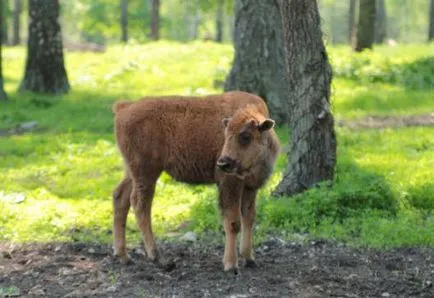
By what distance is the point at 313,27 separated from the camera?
31.8ft

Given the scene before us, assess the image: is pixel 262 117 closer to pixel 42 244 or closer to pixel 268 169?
pixel 268 169

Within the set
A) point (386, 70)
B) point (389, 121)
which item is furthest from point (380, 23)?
point (389, 121)

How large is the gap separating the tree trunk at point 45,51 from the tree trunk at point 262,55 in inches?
288

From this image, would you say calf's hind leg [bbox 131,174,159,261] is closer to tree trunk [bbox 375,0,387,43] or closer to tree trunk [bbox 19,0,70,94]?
→ tree trunk [bbox 19,0,70,94]

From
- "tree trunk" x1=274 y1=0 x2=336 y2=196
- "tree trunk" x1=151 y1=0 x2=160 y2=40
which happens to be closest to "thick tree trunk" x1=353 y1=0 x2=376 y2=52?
"tree trunk" x1=274 y1=0 x2=336 y2=196

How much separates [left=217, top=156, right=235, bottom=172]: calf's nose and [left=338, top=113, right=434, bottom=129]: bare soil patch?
8.24m

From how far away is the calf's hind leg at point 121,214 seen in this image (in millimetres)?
8312

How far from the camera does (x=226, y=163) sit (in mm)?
7234

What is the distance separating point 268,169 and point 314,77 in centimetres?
236

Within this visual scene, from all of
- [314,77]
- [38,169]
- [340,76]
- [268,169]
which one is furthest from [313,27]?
[340,76]

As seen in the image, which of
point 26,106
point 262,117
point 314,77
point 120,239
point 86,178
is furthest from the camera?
point 26,106

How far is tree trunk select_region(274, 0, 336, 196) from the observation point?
381 inches

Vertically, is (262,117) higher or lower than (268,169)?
higher

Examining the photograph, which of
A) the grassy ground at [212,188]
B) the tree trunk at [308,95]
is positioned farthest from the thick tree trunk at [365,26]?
the tree trunk at [308,95]
